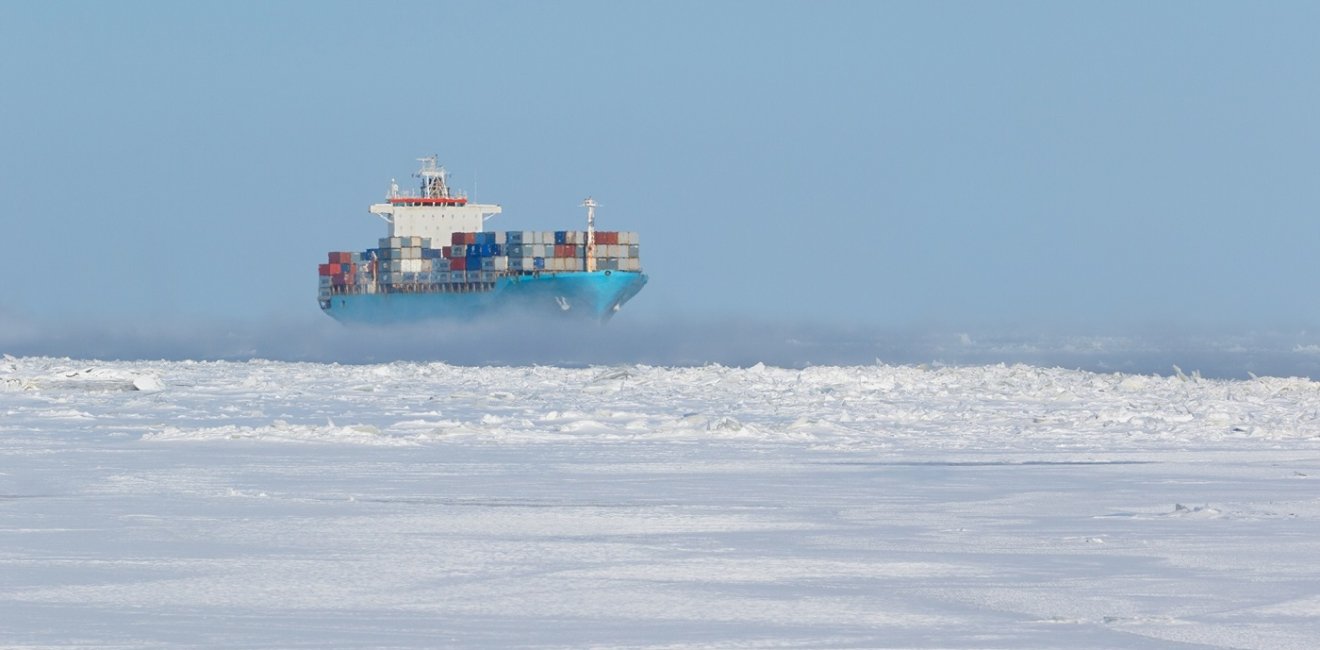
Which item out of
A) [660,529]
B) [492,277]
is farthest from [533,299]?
[660,529]

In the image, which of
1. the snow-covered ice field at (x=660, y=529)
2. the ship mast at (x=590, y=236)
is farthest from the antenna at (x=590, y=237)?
the snow-covered ice field at (x=660, y=529)

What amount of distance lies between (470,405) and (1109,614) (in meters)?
12.5

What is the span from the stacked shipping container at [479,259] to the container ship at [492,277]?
42 mm

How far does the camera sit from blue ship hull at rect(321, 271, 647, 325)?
65.0 m

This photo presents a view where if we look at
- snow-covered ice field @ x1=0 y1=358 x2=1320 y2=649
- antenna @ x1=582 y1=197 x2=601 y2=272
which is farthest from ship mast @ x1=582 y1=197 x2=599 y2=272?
snow-covered ice field @ x1=0 y1=358 x2=1320 y2=649

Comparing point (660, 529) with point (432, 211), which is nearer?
point (660, 529)

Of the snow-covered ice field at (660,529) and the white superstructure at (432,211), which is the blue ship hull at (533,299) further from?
the snow-covered ice field at (660,529)

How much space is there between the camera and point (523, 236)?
66.4m

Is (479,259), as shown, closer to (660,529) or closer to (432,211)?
(432,211)

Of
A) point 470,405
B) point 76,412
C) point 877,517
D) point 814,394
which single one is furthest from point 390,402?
point 877,517

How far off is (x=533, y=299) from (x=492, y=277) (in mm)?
2126

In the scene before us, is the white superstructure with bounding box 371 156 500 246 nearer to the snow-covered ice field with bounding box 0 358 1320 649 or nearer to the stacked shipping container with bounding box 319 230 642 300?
the stacked shipping container with bounding box 319 230 642 300

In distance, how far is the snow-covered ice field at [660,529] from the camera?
4.91 m

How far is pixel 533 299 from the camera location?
2576 inches
